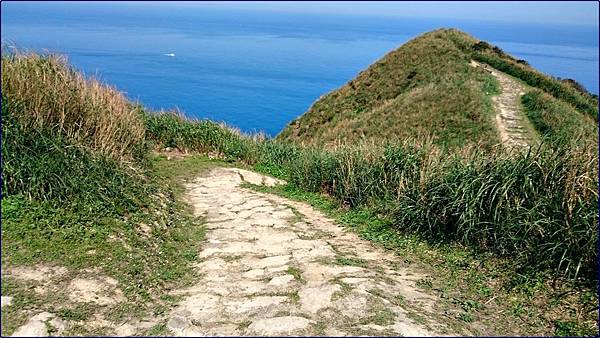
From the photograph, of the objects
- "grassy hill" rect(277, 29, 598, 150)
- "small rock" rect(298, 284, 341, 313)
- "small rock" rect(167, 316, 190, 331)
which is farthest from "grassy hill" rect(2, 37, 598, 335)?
"grassy hill" rect(277, 29, 598, 150)

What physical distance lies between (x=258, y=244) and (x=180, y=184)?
3.00 m

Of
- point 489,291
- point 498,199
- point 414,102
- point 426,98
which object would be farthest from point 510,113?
point 489,291

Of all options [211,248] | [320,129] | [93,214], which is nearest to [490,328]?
[211,248]

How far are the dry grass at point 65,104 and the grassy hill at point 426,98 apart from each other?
9.37 metres

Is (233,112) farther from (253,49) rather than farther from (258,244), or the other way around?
(253,49)

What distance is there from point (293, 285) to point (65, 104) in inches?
165

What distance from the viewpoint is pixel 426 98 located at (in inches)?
941

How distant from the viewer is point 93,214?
4875 millimetres

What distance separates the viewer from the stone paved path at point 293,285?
3.41 metres

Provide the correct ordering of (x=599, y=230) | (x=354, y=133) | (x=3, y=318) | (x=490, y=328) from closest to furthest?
(x=3, y=318)
(x=490, y=328)
(x=599, y=230)
(x=354, y=133)

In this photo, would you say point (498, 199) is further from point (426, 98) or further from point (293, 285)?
point (426, 98)

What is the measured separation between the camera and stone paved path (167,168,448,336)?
3.41 metres

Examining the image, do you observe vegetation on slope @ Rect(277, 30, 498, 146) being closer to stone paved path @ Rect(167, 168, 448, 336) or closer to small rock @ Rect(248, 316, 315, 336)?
stone paved path @ Rect(167, 168, 448, 336)

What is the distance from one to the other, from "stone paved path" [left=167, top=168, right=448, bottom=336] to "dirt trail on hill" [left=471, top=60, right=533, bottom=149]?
35.7 ft
